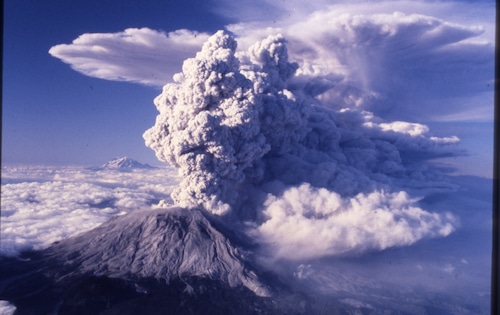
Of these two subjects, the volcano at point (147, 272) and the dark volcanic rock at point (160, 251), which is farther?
the dark volcanic rock at point (160, 251)

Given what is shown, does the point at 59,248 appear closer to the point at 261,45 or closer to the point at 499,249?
the point at 261,45

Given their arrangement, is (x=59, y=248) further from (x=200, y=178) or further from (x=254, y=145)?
(x=254, y=145)

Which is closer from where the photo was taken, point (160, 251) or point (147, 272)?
point (147, 272)

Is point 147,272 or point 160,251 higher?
point 160,251

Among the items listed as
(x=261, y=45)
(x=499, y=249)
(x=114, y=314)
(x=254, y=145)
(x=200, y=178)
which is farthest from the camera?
(x=261, y=45)

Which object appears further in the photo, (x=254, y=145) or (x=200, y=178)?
(x=254, y=145)

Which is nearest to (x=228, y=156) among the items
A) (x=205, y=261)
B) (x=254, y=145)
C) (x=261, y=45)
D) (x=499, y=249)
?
(x=254, y=145)

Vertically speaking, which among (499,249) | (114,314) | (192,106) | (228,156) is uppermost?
(192,106)

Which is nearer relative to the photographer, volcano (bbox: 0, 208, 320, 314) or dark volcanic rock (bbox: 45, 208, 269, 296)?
volcano (bbox: 0, 208, 320, 314)

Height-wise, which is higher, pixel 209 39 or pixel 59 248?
pixel 209 39

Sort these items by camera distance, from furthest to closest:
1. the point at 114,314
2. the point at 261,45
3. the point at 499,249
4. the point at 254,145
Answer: the point at 261,45
the point at 254,145
the point at 114,314
the point at 499,249
